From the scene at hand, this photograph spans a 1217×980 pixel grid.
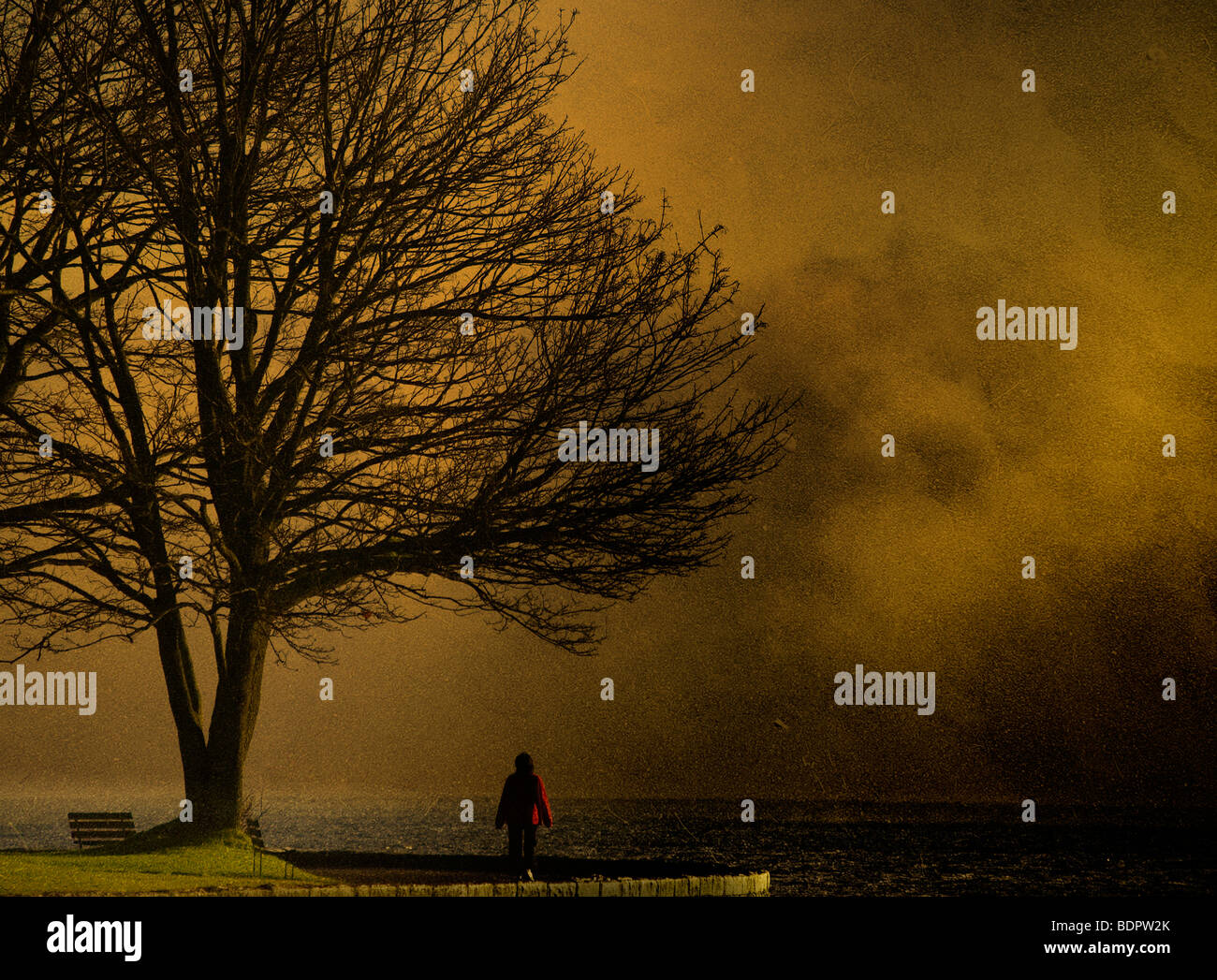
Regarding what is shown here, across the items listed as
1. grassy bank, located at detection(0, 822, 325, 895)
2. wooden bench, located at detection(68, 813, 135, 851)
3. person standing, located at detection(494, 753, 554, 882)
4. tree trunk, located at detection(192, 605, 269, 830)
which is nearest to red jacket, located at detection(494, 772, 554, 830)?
person standing, located at detection(494, 753, 554, 882)

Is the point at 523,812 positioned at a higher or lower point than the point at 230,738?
lower

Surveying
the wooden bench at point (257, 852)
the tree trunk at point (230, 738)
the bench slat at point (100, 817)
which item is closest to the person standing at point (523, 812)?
the wooden bench at point (257, 852)

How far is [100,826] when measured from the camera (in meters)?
18.0

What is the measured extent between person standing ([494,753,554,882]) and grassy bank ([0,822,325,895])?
2.20m

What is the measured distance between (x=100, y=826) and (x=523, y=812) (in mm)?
8475

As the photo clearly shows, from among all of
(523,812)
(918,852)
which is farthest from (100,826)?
(918,852)

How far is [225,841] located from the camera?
14.2 m

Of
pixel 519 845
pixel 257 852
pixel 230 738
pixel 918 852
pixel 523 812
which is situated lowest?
pixel 918 852

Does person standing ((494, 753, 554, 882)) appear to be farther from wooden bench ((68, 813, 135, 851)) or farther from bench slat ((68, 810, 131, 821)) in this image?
bench slat ((68, 810, 131, 821))

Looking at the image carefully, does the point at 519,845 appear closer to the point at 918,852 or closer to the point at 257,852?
the point at 257,852

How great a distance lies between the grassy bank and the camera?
1053cm

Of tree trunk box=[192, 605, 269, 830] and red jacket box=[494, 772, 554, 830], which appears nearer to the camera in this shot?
red jacket box=[494, 772, 554, 830]
